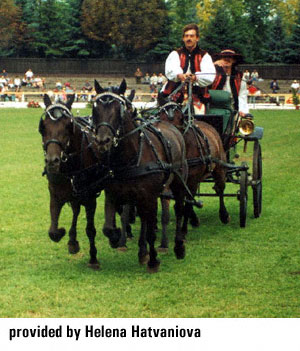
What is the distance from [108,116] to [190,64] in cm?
355

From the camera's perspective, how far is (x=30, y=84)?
66.8 metres

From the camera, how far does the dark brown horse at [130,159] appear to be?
7.73 metres

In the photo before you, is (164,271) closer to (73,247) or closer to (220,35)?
(73,247)

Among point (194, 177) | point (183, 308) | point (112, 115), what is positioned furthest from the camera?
point (194, 177)

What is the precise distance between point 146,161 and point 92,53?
250 ft

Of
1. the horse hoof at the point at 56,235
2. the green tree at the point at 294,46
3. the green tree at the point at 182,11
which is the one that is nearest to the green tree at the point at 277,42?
the green tree at the point at 294,46

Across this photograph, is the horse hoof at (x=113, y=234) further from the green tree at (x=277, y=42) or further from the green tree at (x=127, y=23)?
the green tree at (x=127, y=23)

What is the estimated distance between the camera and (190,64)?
10.9m

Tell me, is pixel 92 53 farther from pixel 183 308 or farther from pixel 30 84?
pixel 183 308

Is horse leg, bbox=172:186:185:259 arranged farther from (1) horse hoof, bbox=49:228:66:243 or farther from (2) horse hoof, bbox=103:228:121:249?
(1) horse hoof, bbox=49:228:66:243

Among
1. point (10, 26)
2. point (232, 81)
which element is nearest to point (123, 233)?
point (232, 81)

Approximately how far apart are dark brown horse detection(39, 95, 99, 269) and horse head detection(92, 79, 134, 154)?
376 millimetres

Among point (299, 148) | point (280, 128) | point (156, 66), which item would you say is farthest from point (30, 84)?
point (299, 148)

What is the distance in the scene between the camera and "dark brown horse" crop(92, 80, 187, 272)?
7727 mm
